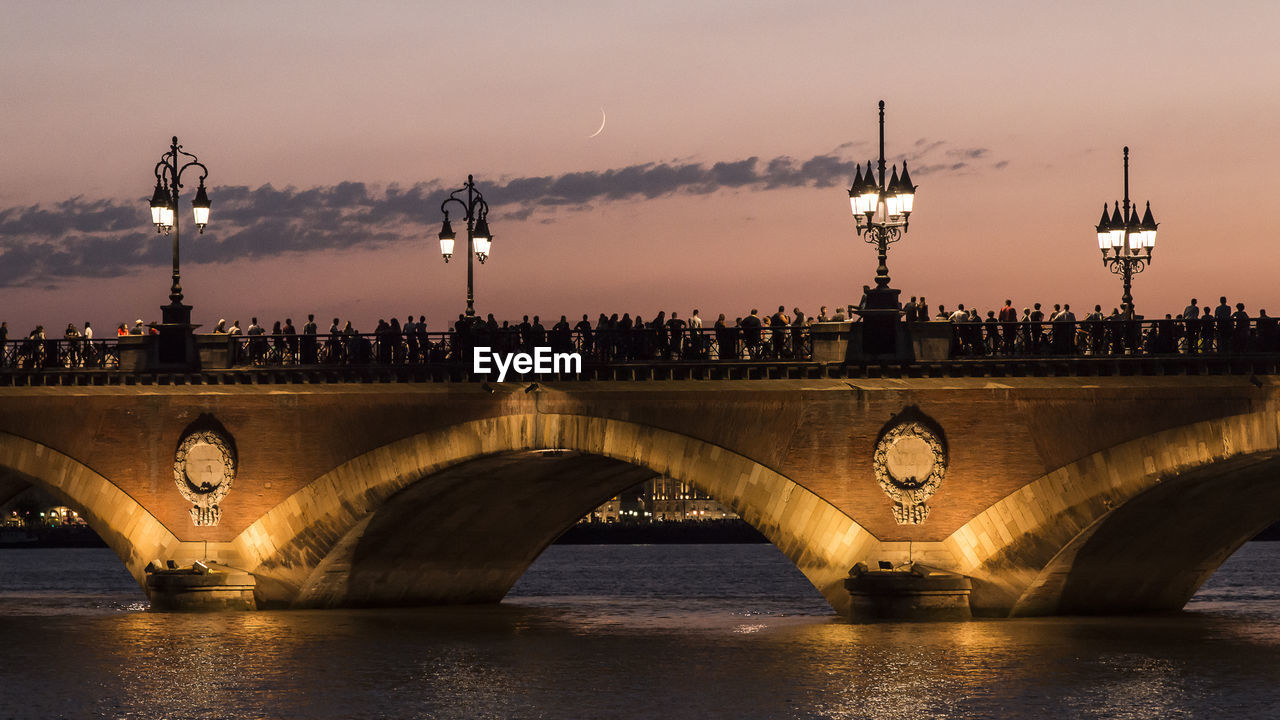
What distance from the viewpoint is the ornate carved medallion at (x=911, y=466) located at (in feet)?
103

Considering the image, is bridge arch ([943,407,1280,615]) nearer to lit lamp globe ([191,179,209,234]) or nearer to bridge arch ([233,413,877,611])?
bridge arch ([233,413,877,611])

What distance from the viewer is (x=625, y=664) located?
1094 inches

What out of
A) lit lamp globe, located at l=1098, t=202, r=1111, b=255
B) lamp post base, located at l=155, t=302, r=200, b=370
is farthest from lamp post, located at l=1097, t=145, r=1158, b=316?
lamp post base, located at l=155, t=302, r=200, b=370

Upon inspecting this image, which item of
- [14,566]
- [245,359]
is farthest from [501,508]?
[14,566]

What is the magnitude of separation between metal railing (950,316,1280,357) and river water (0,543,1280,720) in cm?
438

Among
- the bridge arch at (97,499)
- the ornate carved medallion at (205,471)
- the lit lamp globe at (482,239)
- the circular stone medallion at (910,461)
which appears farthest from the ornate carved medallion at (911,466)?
the bridge arch at (97,499)

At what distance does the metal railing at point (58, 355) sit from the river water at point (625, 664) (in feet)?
16.0

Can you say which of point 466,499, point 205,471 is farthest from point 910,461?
point 205,471

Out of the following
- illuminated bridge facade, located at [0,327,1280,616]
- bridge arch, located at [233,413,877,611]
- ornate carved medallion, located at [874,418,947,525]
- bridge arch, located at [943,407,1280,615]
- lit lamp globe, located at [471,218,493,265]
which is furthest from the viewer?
lit lamp globe, located at [471,218,493,265]

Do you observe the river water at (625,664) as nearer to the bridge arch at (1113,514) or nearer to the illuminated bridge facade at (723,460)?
the bridge arch at (1113,514)

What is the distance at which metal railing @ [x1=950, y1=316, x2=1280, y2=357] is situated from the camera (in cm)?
2989

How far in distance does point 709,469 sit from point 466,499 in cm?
761

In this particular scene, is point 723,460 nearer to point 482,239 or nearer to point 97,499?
point 482,239

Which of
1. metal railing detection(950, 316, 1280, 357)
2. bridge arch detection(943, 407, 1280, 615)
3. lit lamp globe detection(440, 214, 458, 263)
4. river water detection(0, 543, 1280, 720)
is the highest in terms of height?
lit lamp globe detection(440, 214, 458, 263)
